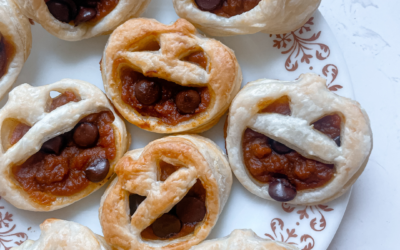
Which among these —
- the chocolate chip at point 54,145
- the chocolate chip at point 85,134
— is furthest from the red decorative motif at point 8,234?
the chocolate chip at point 85,134

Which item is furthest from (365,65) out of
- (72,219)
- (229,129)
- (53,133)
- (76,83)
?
(72,219)

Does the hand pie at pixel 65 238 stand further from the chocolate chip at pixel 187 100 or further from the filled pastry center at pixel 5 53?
the filled pastry center at pixel 5 53

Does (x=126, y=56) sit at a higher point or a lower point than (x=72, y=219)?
higher

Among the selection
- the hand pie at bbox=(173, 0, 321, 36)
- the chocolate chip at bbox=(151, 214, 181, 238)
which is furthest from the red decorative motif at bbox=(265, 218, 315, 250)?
the hand pie at bbox=(173, 0, 321, 36)

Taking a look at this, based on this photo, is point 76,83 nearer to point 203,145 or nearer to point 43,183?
point 43,183

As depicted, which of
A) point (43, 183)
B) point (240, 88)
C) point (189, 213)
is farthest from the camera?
point (240, 88)

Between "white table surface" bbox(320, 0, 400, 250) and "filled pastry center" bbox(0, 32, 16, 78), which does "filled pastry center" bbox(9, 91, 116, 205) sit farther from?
"white table surface" bbox(320, 0, 400, 250)
